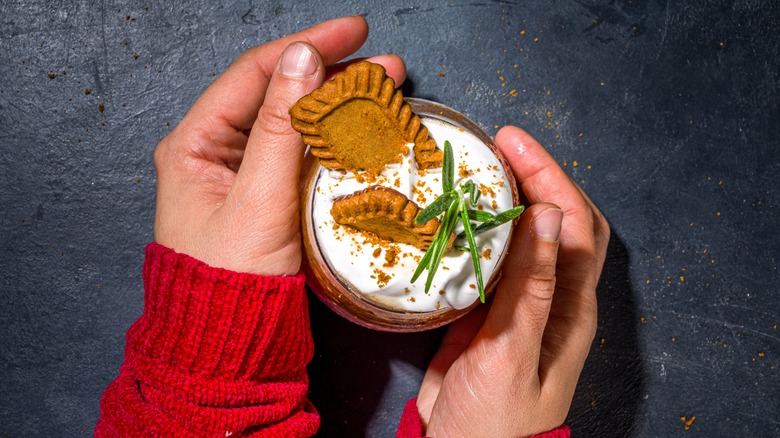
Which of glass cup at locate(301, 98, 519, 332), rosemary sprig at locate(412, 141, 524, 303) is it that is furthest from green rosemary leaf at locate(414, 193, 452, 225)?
glass cup at locate(301, 98, 519, 332)

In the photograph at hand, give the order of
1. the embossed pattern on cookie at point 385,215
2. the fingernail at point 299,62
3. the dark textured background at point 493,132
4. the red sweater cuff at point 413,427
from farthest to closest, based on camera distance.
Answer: the dark textured background at point 493,132
the red sweater cuff at point 413,427
the fingernail at point 299,62
the embossed pattern on cookie at point 385,215

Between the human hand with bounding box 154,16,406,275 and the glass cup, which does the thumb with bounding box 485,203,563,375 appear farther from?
the human hand with bounding box 154,16,406,275

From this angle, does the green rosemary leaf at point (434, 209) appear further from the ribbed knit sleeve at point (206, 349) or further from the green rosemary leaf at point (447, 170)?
the ribbed knit sleeve at point (206, 349)

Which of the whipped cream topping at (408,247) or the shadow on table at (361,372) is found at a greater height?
the whipped cream topping at (408,247)

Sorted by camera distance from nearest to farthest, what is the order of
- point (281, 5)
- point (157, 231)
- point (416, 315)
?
1. point (416, 315)
2. point (157, 231)
3. point (281, 5)

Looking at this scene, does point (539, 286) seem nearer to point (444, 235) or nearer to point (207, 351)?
point (444, 235)

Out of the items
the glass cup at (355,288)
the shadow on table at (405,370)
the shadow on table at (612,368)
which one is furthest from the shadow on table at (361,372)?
the shadow on table at (612,368)

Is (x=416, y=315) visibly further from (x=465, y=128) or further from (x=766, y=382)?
(x=766, y=382)

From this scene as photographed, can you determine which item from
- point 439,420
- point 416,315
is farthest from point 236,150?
point 439,420
